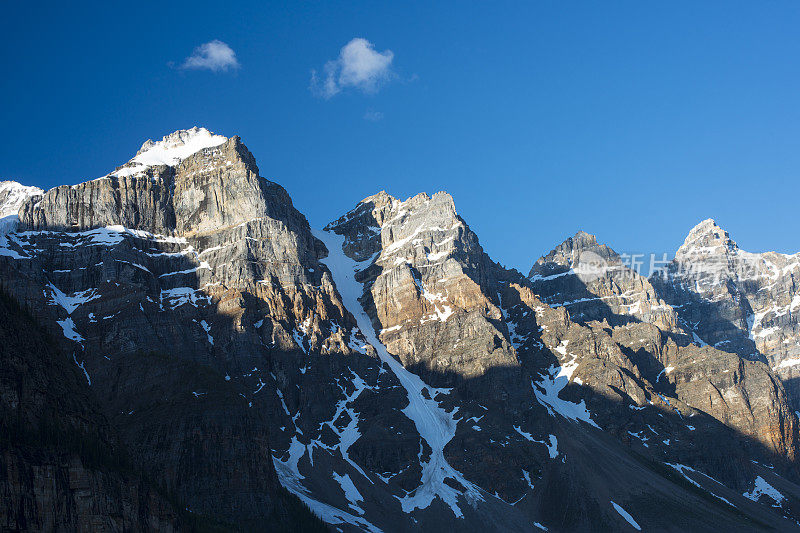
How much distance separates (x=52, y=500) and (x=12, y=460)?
19.2ft

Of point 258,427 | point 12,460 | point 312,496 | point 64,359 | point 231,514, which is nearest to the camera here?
point 12,460

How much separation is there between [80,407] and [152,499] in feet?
45.8

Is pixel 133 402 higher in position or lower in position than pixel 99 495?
higher

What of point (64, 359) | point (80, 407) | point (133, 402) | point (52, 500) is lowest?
point (52, 500)

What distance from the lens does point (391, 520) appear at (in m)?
197

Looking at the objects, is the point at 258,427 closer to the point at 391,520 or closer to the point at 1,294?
the point at 391,520

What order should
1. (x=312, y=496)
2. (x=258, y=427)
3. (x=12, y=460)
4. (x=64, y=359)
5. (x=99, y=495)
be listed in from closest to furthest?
(x=12, y=460)
(x=99, y=495)
(x=64, y=359)
(x=258, y=427)
(x=312, y=496)

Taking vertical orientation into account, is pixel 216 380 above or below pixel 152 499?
above

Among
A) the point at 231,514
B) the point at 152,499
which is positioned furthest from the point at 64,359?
the point at 231,514

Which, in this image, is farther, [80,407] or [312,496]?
[312,496]

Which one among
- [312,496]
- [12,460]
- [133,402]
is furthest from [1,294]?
[312,496]

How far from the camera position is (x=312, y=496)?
194 m

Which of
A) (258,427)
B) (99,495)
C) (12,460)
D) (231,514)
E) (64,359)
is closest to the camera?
(12,460)

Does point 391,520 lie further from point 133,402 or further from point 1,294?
point 1,294
